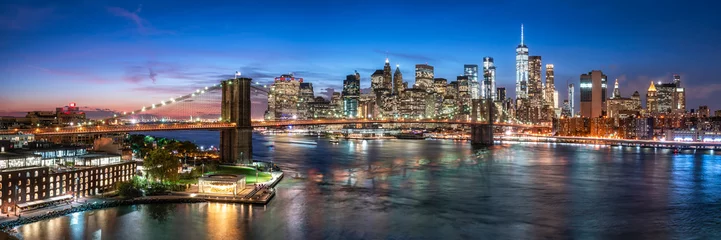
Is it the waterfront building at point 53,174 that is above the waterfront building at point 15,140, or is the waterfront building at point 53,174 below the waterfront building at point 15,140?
below

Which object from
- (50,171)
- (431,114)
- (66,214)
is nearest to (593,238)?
(66,214)

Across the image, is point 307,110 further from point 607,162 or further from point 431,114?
point 607,162

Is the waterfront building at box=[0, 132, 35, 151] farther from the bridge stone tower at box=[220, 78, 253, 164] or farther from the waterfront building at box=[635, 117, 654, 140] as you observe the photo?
the waterfront building at box=[635, 117, 654, 140]

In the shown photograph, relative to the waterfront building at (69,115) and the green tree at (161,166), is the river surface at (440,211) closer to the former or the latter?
the green tree at (161,166)

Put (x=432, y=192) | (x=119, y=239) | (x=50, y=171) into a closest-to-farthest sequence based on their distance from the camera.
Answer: (x=119, y=239) → (x=50, y=171) → (x=432, y=192)

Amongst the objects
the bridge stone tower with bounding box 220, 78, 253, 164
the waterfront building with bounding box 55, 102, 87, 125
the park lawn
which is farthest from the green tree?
the waterfront building with bounding box 55, 102, 87, 125

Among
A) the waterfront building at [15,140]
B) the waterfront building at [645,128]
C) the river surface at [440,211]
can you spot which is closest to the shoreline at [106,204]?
the river surface at [440,211]

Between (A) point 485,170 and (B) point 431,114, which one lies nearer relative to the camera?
(A) point 485,170
